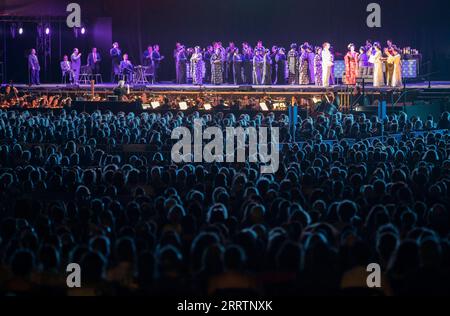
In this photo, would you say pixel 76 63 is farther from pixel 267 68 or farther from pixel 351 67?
pixel 351 67

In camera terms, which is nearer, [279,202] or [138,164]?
[279,202]

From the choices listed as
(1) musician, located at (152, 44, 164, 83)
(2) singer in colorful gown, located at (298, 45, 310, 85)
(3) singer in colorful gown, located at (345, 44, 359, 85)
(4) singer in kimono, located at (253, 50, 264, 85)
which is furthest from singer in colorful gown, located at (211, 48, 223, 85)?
(3) singer in colorful gown, located at (345, 44, 359, 85)

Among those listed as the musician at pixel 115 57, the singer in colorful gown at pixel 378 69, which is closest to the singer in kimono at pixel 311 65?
the singer in colorful gown at pixel 378 69

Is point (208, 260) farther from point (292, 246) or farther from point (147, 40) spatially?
point (147, 40)

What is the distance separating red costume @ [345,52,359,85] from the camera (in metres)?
39.0

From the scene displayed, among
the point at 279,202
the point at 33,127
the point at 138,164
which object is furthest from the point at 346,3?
the point at 279,202

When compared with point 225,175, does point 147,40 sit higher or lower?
higher

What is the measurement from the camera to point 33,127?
2742 cm

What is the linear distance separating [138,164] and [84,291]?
9659 millimetres

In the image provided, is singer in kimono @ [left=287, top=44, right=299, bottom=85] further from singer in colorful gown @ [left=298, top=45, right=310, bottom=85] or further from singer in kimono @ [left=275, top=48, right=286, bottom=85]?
singer in colorful gown @ [left=298, top=45, right=310, bottom=85]

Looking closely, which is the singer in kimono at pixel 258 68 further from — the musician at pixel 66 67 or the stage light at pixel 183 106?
the musician at pixel 66 67

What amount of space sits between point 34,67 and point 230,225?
3238 cm

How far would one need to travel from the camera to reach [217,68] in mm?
43094

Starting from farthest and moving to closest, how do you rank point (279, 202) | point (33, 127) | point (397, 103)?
point (397, 103)
point (33, 127)
point (279, 202)
